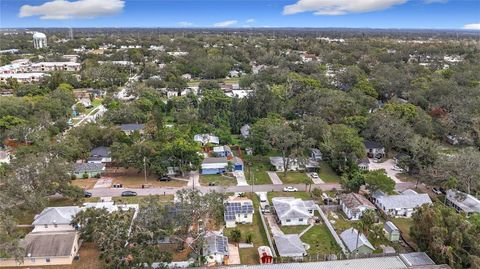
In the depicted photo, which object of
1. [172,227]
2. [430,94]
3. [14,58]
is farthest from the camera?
[14,58]

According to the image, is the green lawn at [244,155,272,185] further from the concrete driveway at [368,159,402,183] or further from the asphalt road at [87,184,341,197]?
the concrete driveway at [368,159,402,183]

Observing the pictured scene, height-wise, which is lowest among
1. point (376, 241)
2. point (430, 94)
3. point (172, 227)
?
point (376, 241)

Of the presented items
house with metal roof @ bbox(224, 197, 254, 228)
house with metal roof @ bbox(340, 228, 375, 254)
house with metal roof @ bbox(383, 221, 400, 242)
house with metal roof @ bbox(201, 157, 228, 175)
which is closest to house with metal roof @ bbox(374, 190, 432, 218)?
house with metal roof @ bbox(383, 221, 400, 242)

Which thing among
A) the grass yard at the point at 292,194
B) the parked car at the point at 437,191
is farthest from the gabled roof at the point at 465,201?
the grass yard at the point at 292,194

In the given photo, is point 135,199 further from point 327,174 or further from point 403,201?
point 403,201

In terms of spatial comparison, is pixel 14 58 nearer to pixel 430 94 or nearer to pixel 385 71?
pixel 385 71

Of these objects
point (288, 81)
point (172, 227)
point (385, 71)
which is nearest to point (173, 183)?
point (172, 227)

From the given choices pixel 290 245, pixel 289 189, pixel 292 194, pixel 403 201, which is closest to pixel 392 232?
pixel 403 201
